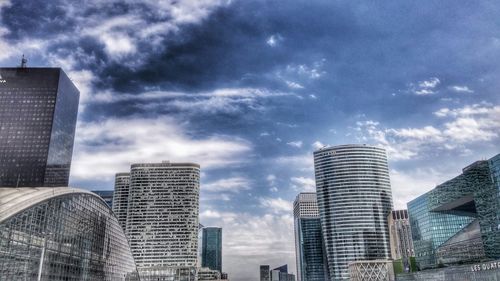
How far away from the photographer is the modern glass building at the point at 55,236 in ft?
211

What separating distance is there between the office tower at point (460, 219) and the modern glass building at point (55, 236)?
349 ft

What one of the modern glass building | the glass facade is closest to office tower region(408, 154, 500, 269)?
the glass facade

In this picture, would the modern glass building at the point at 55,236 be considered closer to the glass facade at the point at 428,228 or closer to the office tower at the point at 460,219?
the office tower at the point at 460,219

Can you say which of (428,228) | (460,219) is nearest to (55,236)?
(428,228)

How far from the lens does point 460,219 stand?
578ft

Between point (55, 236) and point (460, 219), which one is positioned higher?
point (460, 219)

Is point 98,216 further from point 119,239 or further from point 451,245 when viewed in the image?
point 451,245

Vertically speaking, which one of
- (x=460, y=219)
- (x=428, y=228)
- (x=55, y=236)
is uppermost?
(x=460, y=219)

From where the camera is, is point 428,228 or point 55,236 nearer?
point 55,236

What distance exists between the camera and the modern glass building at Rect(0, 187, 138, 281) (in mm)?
64188

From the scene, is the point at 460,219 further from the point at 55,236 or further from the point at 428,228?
the point at 55,236

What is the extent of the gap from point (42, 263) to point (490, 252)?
394 ft

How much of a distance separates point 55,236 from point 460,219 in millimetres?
157026

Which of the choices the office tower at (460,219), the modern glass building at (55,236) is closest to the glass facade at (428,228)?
the office tower at (460,219)
